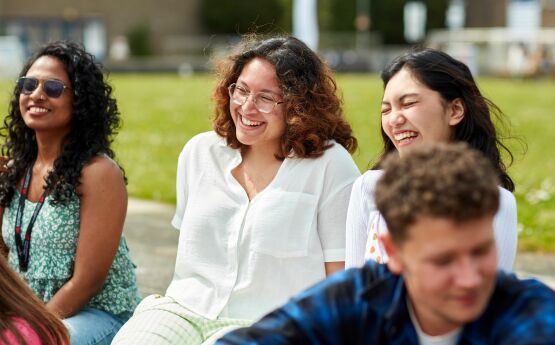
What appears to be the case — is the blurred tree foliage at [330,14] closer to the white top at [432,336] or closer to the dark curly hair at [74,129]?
the dark curly hair at [74,129]

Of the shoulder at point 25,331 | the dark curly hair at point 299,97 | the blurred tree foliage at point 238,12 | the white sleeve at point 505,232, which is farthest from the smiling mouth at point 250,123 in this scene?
the blurred tree foliage at point 238,12

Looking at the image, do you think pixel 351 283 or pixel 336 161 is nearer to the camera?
pixel 351 283

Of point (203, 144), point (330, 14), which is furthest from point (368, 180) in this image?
point (330, 14)

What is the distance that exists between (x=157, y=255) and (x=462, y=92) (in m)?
3.76

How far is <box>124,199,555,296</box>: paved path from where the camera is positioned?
19.5ft

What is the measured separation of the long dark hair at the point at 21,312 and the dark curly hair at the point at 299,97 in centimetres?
122

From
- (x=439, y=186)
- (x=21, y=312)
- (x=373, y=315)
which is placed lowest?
(x=21, y=312)

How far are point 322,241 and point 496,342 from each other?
1.56 metres

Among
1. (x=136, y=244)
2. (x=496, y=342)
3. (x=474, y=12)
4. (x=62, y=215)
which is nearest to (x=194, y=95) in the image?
(x=136, y=244)

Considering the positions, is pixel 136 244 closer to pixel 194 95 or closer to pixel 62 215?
pixel 62 215

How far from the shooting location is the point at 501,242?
2.83 meters

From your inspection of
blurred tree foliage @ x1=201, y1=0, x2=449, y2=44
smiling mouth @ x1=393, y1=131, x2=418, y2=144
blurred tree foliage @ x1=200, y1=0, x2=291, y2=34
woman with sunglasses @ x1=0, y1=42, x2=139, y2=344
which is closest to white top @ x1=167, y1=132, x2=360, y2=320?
smiling mouth @ x1=393, y1=131, x2=418, y2=144

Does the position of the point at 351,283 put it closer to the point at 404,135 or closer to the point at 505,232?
the point at 505,232

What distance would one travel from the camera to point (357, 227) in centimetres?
327
